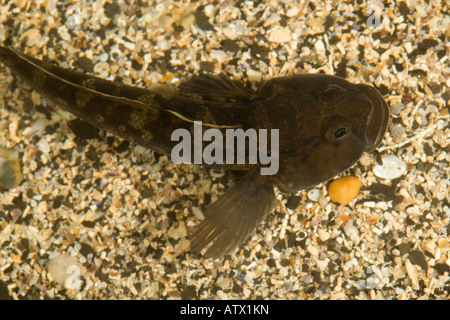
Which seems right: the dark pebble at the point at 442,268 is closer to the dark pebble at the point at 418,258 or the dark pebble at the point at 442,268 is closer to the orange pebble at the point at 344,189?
the dark pebble at the point at 418,258

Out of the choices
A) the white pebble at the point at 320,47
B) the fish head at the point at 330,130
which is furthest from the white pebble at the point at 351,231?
the white pebble at the point at 320,47

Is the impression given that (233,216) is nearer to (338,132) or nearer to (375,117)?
(338,132)

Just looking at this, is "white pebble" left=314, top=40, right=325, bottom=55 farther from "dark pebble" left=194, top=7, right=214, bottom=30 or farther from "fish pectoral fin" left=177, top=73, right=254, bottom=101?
"dark pebble" left=194, top=7, right=214, bottom=30

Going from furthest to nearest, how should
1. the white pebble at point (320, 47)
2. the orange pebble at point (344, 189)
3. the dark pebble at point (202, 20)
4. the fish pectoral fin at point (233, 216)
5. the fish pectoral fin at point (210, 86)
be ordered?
the dark pebble at point (202, 20) → the white pebble at point (320, 47) → the orange pebble at point (344, 189) → the fish pectoral fin at point (210, 86) → the fish pectoral fin at point (233, 216)

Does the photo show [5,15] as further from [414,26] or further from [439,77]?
[439,77]

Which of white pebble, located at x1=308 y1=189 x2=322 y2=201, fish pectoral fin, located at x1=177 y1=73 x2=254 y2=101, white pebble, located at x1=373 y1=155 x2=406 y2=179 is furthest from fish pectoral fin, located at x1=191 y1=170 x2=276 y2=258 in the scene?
white pebble, located at x1=373 y1=155 x2=406 y2=179
